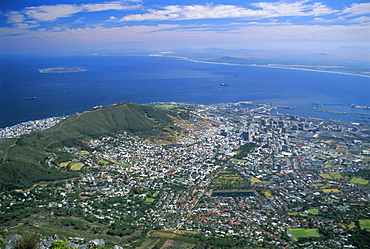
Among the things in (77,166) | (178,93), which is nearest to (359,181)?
(77,166)

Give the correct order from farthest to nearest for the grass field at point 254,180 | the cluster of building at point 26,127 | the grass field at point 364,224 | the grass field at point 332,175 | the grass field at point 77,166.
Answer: the cluster of building at point 26,127, the grass field at point 77,166, the grass field at point 332,175, the grass field at point 254,180, the grass field at point 364,224

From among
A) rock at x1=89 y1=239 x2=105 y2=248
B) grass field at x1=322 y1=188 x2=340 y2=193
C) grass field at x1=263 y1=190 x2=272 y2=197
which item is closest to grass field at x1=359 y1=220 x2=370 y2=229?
grass field at x1=322 y1=188 x2=340 y2=193

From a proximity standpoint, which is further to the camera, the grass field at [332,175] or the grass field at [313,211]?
the grass field at [332,175]

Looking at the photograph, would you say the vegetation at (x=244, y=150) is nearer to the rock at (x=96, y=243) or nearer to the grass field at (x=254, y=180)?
the grass field at (x=254, y=180)

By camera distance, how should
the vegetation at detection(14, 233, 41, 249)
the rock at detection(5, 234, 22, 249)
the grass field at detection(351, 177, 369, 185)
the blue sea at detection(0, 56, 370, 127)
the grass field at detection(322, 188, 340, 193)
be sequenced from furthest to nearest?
1. the blue sea at detection(0, 56, 370, 127)
2. the grass field at detection(351, 177, 369, 185)
3. the grass field at detection(322, 188, 340, 193)
4. the rock at detection(5, 234, 22, 249)
5. the vegetation at detection(14, 233, 41, 249)

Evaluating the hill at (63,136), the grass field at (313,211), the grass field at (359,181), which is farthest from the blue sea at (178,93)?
the grass field at (313,211)

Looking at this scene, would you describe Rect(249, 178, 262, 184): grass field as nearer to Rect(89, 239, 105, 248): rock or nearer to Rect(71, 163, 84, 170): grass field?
Rect(89, 239, 105, 248): rock

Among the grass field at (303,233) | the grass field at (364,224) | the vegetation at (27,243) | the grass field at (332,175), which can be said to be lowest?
the grass field at (303,233)

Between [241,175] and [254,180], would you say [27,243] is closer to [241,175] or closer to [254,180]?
[254,180]
